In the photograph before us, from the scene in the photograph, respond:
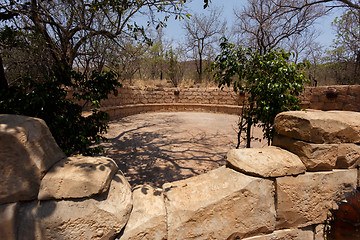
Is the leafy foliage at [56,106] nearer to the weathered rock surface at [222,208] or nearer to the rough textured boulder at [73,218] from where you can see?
the rough textured boulder at [73,218]

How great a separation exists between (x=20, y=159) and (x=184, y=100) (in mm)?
10687

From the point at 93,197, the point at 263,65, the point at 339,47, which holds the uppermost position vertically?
the point at 339,47

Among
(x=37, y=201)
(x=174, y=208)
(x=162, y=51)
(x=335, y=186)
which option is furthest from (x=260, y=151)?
(x=162, y=51)

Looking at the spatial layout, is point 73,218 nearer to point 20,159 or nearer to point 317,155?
point 20,159

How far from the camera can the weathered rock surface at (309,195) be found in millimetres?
1506

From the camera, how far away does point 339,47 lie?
11.7 m

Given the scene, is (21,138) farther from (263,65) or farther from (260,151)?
(263,65)

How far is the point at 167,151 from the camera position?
166 inches

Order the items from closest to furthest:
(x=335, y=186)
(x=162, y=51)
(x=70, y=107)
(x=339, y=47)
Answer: (x=335, y=186) → (x=70, y=107) → (x=339, y=47) → (x=162, y=51)

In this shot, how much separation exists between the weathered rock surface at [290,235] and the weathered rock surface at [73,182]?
53.1 inches

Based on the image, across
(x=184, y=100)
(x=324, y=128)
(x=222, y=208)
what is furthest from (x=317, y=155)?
(x=184, y=100)

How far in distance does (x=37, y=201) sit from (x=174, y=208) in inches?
37.1

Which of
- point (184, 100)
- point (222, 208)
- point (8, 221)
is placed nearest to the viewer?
point (8, 221)

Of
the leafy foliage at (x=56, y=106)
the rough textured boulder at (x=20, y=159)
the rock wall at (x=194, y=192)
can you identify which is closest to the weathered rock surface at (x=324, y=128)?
the rock wall at (x=194, y=192)
